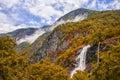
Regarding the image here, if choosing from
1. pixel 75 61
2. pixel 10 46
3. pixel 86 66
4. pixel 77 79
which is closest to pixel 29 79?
pixel 77 79

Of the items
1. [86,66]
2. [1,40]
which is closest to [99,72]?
[1,40]

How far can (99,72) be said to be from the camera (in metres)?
39.7

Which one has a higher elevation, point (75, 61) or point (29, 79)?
point (75, 61)

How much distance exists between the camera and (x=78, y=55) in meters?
127

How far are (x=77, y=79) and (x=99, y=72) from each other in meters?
31.1

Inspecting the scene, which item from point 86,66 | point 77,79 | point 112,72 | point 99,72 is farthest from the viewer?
point 86,66

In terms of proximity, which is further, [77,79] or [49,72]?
[77,79]

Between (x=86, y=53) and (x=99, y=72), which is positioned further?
(x=86, y=53)

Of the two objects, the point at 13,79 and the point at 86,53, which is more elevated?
the point at 86,53

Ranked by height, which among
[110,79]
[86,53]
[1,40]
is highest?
[86,53]

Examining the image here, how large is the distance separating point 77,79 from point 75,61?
5305 centimetres

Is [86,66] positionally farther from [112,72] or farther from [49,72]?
[112,72]

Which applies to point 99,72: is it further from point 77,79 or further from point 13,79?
point 77,79

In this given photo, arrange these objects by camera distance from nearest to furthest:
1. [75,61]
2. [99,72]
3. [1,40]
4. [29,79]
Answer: [99,72]
[1,40]
[29,79]
[75,61]
